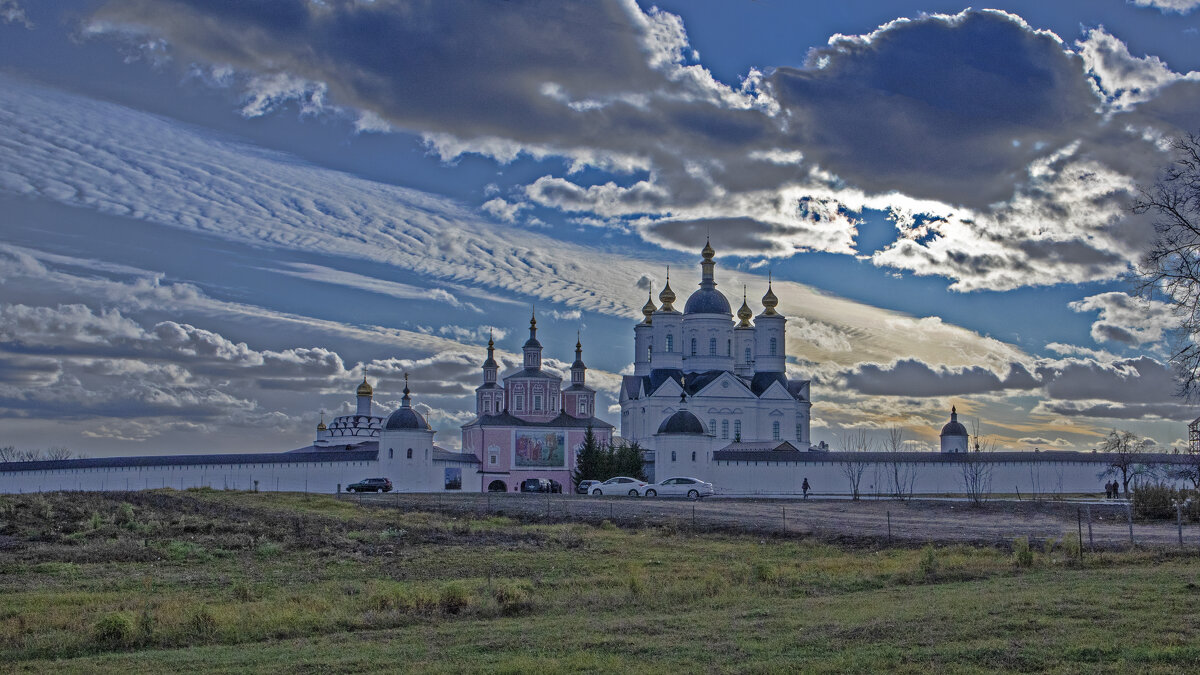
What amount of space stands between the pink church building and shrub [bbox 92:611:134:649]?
5274cm

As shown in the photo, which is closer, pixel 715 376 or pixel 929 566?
pixel 929 566

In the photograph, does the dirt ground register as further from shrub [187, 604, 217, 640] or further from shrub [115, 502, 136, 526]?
shrub [187, 604, 217, 640]

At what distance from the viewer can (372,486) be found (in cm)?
5691

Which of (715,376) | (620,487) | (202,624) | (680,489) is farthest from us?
(715,376)

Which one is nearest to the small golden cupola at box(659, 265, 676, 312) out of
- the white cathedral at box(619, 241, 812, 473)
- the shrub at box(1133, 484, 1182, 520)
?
the white cathedral at box(619, 241, 812, 473)

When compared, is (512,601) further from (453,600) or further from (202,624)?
(202,624)

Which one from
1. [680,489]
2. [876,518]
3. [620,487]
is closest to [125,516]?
[876,518]

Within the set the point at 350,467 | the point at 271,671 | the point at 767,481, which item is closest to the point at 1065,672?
the point at 271,671

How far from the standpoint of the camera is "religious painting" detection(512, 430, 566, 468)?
67312 millimetres

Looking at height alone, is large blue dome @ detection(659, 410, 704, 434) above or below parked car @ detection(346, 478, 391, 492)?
above

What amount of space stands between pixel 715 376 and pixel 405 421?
18873 millimetres

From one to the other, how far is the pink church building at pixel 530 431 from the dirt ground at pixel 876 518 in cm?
2134

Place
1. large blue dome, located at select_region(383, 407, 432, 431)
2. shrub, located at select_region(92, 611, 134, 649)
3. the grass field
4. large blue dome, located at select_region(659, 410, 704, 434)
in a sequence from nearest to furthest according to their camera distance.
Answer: the grass field < shrub, located at select_region(92, 611, 134, 649) < large blue dome, located at select_region(659, 410, 704, 434) < large blue dome, located at select_region(383, 407, 432, 431)

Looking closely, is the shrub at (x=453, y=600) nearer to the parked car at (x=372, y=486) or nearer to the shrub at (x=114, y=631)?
the shrub at (x=114, y=631)
